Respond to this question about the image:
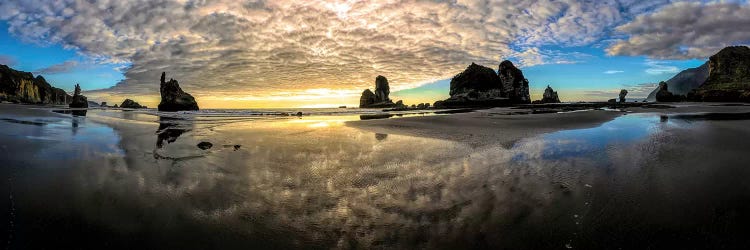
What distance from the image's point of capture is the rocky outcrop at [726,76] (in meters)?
64.9

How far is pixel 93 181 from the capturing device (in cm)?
552

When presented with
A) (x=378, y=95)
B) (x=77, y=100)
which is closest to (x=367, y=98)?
(x=378, y=95)

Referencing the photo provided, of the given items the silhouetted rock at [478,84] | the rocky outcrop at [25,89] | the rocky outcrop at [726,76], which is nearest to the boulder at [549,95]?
the silhouetted rock at [478,84]

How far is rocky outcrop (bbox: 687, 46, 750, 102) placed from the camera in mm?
64912

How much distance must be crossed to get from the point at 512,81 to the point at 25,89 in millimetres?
146305

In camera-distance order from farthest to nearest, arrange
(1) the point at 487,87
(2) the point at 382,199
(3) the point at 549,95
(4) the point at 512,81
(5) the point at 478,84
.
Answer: (3) the point at 549,95, (4) the point at 512,81, (1) the point at 487,87, (5) the point at 478,84, (2) the point at 382,199

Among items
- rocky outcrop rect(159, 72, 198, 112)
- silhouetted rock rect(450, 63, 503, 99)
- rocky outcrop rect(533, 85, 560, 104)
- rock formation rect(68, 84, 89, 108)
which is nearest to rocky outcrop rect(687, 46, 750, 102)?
rocky outcrop rect(533, 85, 560, 104)

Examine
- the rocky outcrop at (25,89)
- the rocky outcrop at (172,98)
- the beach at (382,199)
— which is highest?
the rocky outcrop at (25,89)

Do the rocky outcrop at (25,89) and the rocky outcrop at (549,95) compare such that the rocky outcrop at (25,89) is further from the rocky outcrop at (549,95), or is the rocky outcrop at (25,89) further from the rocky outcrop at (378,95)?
the rocky outcrop at (549,95)

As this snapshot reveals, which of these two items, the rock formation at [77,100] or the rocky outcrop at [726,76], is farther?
the rock formation at [77,100]

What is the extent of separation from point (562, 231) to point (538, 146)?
Answer: 6741 millimetres

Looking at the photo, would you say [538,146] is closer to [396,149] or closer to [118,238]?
[396,149]

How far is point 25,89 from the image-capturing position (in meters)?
98.1

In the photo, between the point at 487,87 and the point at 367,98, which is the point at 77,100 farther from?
the point at 487,87
